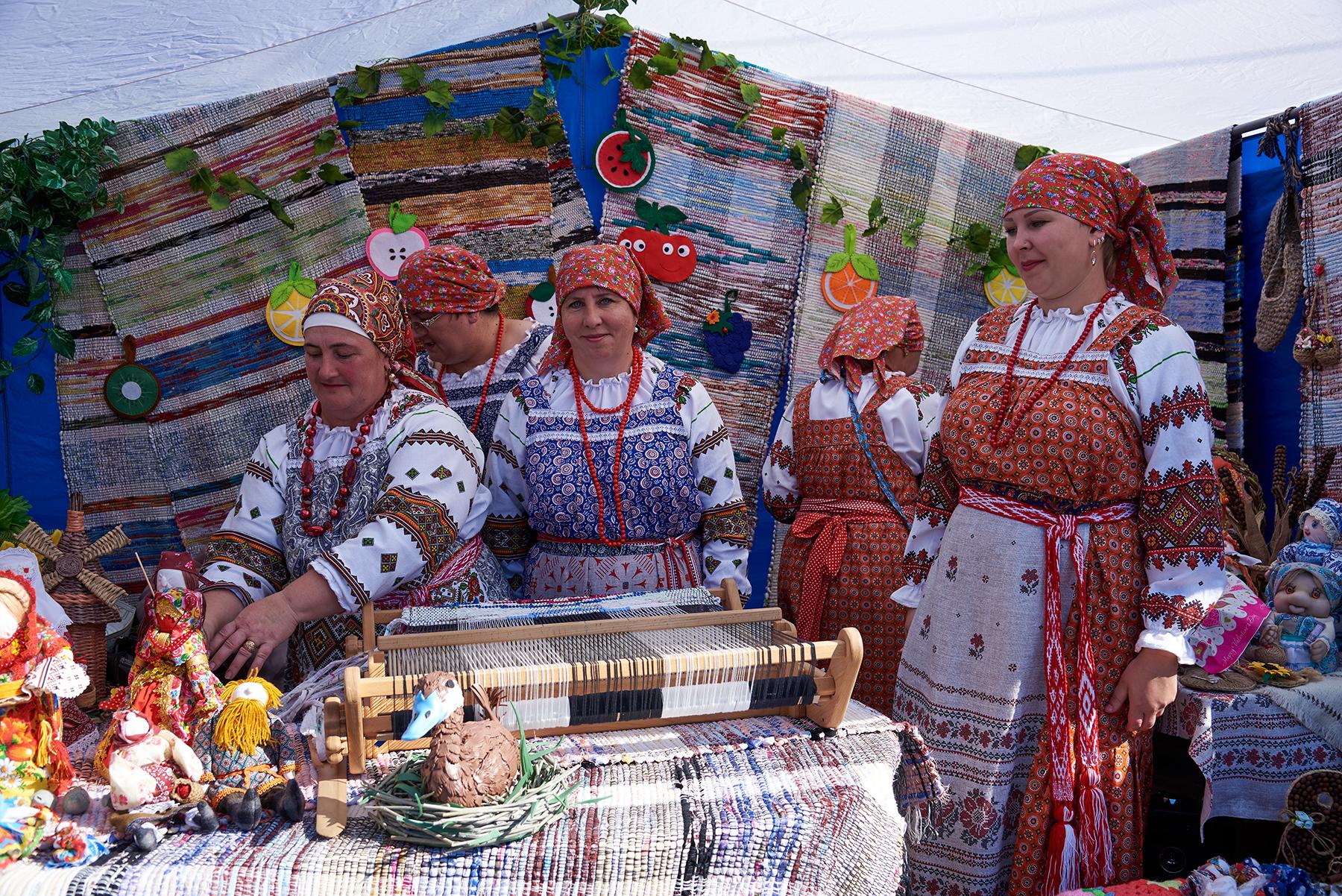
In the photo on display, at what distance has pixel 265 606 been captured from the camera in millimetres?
2172

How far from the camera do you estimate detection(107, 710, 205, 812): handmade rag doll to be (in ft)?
5.15

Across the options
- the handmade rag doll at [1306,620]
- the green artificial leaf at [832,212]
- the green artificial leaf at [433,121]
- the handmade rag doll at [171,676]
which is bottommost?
the handmade rag doll at [171,676]

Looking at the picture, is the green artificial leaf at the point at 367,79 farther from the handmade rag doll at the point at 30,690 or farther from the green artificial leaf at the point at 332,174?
the handmade rag doll at the point at 30,690

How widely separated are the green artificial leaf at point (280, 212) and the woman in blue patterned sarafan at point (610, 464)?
1.48 m

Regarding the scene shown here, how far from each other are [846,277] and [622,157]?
44.9 inches

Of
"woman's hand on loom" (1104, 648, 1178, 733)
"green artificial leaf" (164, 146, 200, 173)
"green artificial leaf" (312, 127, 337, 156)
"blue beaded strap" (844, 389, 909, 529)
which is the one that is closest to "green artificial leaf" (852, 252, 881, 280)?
"blue beaded strap" (844, 389, 909, 529)

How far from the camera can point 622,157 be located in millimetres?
4203

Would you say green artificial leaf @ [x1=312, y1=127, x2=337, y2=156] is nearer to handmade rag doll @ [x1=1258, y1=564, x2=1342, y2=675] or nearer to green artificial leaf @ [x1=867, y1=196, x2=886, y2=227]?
green artificial leaf @ [x1=867, y1=196, x2=886, y2=227]

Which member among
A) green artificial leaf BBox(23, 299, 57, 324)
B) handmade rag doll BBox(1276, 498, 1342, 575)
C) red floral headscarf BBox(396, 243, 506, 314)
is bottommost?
handmade rag doll BBox(1276, 498, 1342, 575)

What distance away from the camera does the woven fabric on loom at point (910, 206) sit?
4.39m

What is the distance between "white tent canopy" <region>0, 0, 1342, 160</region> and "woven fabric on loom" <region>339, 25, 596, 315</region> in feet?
0.42

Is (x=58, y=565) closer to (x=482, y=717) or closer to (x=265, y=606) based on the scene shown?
(x=265, y=606)

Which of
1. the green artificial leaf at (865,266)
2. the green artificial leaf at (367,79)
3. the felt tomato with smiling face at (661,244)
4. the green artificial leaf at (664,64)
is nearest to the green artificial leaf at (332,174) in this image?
the green artificial leaf at (367,79)

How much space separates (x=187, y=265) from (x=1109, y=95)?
12.7ft
